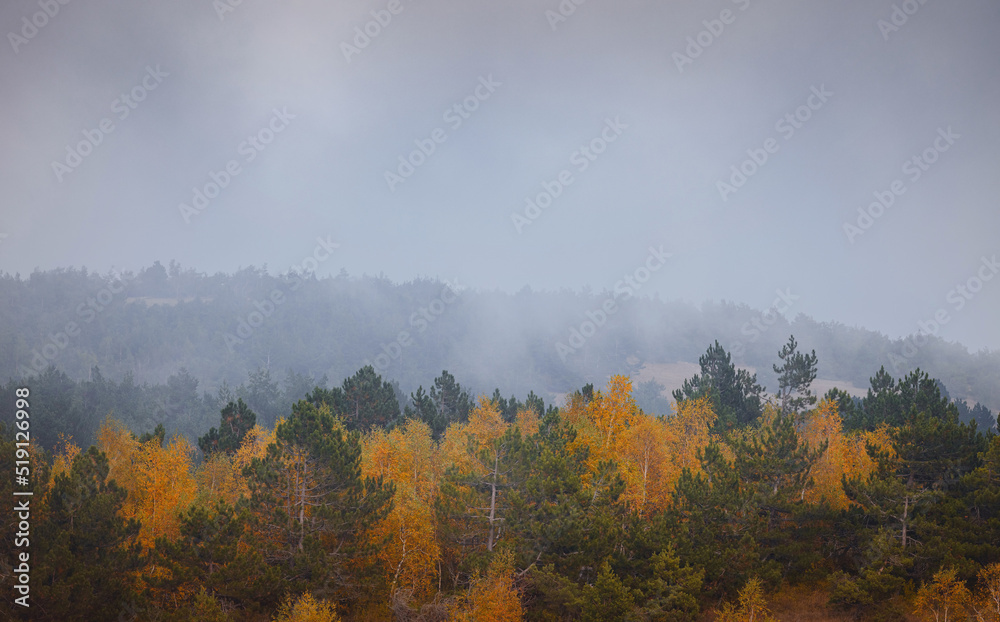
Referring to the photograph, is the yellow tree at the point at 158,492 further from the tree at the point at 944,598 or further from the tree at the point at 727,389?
the tree at the point at 727,389

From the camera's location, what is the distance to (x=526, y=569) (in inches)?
1200

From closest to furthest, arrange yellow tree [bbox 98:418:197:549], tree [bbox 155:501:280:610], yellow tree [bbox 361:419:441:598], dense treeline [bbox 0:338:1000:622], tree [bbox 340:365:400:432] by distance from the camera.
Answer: tree [bbox 155:501:280:610]
dense treeline [bbox 0:338:1000:622]
yellow tree [bbox 361:419:441:598]
yellow tree [bbox 98:418:197:549]
tree [bbox 340:365:400:432]

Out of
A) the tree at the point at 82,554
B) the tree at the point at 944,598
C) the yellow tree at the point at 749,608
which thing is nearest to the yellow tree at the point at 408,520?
the tree at the point at 82,554

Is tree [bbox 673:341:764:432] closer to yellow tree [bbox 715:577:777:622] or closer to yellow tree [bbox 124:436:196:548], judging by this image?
yellow tree [bbox 715:577:777:622]

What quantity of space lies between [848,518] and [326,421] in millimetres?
31214

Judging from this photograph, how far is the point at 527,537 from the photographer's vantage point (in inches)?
1254

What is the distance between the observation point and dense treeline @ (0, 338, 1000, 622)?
28.6 meters

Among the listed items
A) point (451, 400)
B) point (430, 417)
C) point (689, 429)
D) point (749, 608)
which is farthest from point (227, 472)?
point (689, 429)

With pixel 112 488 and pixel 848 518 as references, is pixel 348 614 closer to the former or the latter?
pixel 112 488

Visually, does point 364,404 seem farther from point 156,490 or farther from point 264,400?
point 264,400

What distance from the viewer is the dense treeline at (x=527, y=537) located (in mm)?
28562

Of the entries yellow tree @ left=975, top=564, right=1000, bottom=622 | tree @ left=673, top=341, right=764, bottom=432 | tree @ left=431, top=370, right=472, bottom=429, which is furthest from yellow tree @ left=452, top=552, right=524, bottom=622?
tree @ left=431, top=370, right=472, bottom=429

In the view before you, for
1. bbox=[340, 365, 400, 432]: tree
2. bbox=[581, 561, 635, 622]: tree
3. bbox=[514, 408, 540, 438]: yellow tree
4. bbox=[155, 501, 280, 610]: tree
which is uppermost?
bbox=[340, 365, 400, 432]: tree

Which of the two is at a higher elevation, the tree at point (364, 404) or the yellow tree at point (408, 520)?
the tree at point (364, 404)
